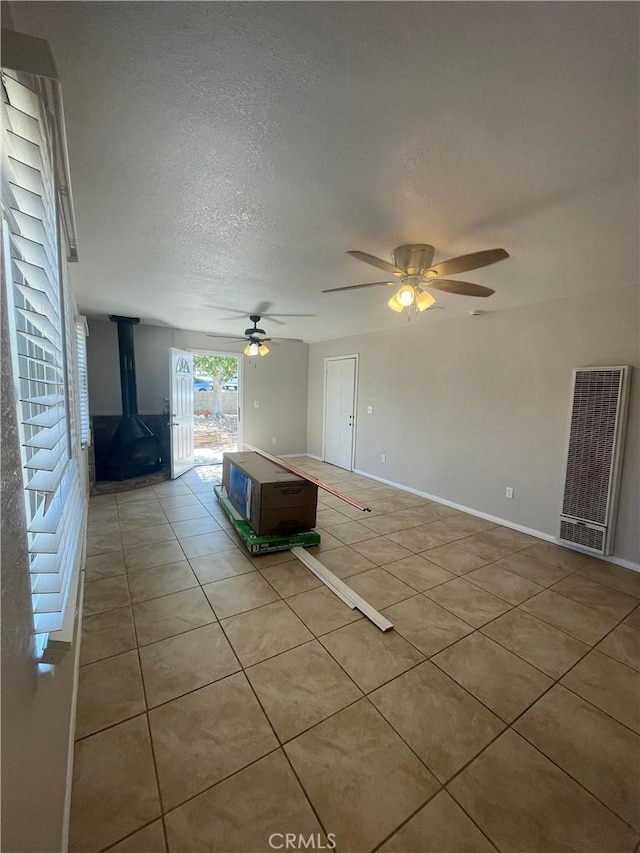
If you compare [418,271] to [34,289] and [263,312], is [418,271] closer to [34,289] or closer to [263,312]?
[34,289]

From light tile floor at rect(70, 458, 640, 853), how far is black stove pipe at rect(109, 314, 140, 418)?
2682 mm

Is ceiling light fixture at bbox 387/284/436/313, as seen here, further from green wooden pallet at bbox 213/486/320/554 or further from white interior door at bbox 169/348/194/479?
white interior door at bbox 169/348/194/479

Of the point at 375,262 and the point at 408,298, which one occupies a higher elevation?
the point at 375,262

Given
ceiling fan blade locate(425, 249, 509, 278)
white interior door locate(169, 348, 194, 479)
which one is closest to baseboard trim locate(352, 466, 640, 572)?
ceiling fan blade locate(425, 249, 509, 278)

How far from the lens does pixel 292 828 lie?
1166 millimetres

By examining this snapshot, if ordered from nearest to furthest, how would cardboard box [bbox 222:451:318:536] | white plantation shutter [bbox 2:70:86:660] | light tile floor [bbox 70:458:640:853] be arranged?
1. white plantation shutter [bbox 2:70:86:660]
2. light tile floor [bbox 70:458:640:853]
3. cardboard box [bbox 222:451:318:536]

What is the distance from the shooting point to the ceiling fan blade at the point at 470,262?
1.75 m

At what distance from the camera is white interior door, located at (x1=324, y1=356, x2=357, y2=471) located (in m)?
5.92

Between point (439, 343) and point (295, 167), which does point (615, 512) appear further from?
point (295, 167)

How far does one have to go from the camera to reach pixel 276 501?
301 cm

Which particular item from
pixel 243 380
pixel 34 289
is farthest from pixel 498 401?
pixel 243 380

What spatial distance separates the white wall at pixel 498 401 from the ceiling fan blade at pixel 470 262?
1836mm

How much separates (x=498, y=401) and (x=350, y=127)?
323cm

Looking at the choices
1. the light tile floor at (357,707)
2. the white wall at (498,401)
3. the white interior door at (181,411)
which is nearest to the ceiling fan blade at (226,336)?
the white interior door at (181,411)
